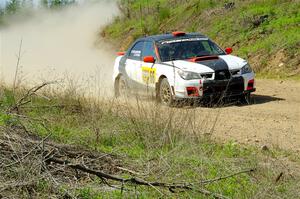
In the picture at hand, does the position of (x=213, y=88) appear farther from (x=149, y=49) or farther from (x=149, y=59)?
(x=149, y=49)

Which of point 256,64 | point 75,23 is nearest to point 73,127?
point 256,64

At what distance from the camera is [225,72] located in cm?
1198

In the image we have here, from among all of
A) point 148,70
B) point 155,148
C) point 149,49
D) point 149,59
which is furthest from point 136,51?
point 155,148

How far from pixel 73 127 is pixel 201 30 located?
15.6 m

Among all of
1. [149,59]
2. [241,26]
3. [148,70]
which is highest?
[241,26]

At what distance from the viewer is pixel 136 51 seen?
14.1 meters

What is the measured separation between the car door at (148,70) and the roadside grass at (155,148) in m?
2.48

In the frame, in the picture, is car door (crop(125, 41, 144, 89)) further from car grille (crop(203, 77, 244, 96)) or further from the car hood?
car grille (crop(203, 77, 244, 96))

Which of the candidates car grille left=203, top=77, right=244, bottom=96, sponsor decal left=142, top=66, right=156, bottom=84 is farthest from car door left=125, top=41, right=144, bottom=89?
car grille left=203, top=77, right=244, bottom=96

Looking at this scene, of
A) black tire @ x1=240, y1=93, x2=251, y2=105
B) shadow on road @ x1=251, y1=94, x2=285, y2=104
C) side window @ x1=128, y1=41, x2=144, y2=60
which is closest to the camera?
black tire @ x1=240, y1=93, x2=251, y2=105

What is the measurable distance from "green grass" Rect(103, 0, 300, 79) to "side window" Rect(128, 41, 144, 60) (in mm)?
4681

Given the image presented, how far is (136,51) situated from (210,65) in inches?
104

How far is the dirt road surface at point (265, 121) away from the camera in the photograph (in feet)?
28.3

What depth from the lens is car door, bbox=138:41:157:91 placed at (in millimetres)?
12875
